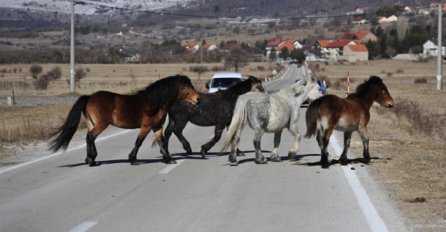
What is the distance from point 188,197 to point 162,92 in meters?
4.18

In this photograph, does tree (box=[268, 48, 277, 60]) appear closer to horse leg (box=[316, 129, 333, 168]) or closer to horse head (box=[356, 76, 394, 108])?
horse head (box=[356, 76, 394, 108])

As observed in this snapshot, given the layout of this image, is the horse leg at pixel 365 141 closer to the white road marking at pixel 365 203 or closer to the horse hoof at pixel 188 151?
the white road marking at pixel 365 203

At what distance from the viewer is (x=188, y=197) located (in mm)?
11625

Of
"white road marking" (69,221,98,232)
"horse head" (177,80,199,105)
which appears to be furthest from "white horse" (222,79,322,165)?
"white road marking" (69,221,98,232)

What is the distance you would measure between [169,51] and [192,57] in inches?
1118

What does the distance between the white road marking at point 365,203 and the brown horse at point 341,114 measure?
0.63 meters

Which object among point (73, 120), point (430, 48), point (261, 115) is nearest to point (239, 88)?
point (261, 115)

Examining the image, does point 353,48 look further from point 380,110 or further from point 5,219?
point 5,219

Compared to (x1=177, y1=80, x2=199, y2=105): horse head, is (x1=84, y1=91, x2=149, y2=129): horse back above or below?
below

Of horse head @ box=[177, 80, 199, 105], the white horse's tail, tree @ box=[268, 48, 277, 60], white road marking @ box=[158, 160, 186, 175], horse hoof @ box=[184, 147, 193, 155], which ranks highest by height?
tree @ box=[268, 48, 277, 60]

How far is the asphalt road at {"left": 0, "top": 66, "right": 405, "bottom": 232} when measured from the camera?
9633 mm

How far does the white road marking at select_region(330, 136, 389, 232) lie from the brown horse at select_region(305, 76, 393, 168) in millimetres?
626

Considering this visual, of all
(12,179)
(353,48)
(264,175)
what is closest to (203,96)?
(264,175)

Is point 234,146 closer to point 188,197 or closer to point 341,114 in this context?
point 341,114
